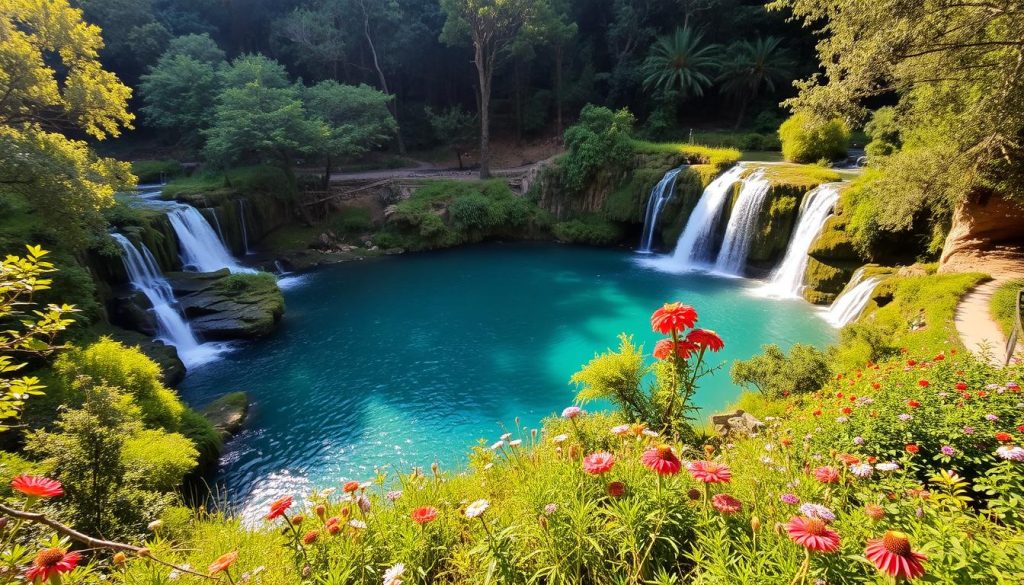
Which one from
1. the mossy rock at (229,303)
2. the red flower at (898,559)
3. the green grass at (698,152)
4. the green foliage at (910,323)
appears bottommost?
the mossy rock at (229,303)

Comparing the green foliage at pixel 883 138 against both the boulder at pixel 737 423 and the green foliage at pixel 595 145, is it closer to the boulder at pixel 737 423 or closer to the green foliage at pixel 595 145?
the green foliage at pixel 595 145

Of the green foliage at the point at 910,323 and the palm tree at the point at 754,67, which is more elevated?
the palm tree at the point at 754,67

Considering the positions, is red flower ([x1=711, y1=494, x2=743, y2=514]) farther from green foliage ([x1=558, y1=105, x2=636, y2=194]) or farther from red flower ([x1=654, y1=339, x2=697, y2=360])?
green foliage ([x1=558, y1=105, x2=636, y2=194])

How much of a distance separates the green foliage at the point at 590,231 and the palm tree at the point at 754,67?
1240cm

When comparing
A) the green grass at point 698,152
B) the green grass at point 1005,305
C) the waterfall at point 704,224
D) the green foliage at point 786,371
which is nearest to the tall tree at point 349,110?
the green grass at point 698,152

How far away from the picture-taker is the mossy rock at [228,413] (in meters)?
8.51

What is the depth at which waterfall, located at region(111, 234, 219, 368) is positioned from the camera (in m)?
11.8

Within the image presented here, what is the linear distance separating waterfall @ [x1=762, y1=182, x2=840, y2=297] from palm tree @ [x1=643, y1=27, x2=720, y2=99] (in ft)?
47.5

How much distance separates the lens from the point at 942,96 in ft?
26.8

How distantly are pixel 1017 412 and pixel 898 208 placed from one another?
7.24 metres

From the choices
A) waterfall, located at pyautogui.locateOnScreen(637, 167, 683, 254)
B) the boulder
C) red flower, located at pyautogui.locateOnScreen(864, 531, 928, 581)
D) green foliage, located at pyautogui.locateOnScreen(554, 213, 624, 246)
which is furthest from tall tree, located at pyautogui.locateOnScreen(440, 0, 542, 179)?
red flower, located at pyautogui.locateOnScreen(864, 531, 928, 581)

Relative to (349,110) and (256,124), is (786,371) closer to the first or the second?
(256,124)

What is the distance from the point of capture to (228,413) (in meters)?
8.87

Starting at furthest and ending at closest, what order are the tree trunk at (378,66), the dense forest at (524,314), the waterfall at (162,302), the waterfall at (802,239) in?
the tree trunk at (378,66) → the waterfall at (802,239) → the waterfall at (162,302) → the dense forest at (524,314)
